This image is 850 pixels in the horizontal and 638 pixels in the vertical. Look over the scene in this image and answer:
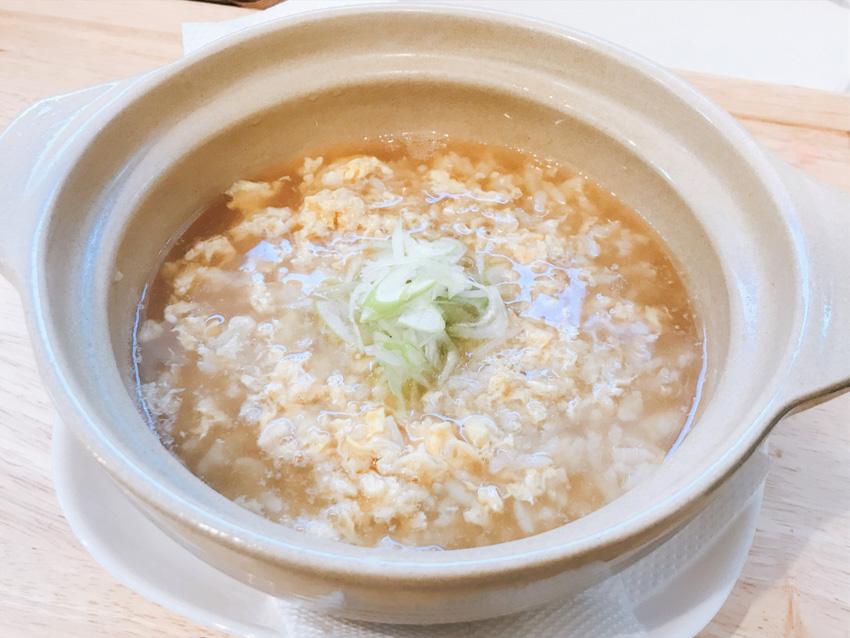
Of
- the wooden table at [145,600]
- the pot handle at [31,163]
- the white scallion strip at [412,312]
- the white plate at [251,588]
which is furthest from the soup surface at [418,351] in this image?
the pot handle at [31,163]

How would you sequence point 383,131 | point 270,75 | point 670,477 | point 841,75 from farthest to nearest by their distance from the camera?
point 841,75, point 383,131, point 270,75, point 670,477

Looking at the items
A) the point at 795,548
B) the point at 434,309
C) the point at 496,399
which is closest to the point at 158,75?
the point at 434,309

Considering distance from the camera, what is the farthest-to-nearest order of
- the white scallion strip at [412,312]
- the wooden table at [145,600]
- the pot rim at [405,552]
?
1. the white scallion strip at [412,312]
2. the wooden table at [145,600]
3. the pot rim at [405,552]

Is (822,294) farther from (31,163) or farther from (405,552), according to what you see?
(31,163)

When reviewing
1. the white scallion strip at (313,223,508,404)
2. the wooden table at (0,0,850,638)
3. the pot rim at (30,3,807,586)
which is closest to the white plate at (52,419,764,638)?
the wooden table at (0,0,850,638)

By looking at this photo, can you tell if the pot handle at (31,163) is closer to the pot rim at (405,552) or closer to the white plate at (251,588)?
the pot rim at (405,552)

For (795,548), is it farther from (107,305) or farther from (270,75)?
(270,75)

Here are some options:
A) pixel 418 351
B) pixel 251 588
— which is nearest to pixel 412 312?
pixel 418 351
